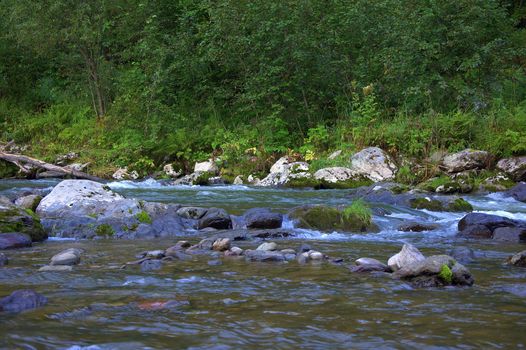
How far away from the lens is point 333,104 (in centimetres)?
2186

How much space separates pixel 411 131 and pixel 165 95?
9774 millimetres

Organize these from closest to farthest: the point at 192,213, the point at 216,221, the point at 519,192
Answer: the point at 216,221, the point at 192,213, the point at 519,192

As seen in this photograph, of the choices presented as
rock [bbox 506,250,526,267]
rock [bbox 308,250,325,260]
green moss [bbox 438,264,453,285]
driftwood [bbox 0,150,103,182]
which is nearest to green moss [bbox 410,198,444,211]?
rock [bbox 506,250,526,267]

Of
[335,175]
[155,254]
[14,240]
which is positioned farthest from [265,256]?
[335,175]

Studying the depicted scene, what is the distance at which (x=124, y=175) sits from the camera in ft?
67.2

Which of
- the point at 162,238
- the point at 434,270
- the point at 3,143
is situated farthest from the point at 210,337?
the point at 3,143

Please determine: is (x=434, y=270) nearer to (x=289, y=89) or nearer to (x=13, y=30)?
(x=289, y=89)

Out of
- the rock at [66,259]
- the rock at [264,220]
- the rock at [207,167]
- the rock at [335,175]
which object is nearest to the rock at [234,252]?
the rock at [66,259]

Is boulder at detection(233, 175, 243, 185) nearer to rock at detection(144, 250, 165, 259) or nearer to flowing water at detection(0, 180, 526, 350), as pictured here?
flowing water at detection(0, 180, 526, 350)

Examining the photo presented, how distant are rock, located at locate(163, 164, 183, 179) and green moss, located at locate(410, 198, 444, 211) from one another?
30.6 ft

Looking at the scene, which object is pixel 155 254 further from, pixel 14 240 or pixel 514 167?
pixel 514 167

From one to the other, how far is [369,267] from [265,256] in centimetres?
136

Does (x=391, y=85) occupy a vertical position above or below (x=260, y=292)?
above

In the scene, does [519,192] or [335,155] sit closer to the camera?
[519,192]
